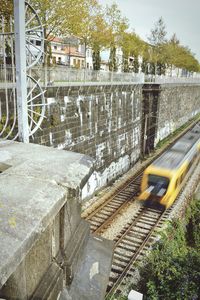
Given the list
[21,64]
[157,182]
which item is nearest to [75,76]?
[157,182]

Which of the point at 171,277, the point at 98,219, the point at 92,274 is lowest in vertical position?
the point at 98,219

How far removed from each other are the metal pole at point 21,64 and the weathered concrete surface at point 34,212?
718mm

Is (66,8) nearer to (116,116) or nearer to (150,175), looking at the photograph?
(116,116)

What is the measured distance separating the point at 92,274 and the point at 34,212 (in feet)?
4.27

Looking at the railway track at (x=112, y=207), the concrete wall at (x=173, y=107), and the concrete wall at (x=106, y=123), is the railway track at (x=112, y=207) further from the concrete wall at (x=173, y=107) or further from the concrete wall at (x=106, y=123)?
the concrete wall at (x=173, y=107)

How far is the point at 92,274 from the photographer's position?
2.94m

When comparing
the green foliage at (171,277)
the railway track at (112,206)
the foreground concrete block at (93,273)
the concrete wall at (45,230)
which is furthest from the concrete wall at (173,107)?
the concrete wall at (45,230)

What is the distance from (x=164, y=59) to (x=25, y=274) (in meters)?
55.6

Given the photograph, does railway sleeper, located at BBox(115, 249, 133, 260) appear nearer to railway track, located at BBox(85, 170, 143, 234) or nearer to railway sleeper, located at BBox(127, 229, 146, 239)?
railway sleeper, located at BBox(127, 229, 146, 239)

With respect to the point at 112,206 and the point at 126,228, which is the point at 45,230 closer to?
the point at 126,228

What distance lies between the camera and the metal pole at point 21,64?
3.45 m

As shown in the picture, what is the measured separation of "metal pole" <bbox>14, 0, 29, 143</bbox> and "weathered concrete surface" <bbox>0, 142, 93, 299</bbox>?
718 mm

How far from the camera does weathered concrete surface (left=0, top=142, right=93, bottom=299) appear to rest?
1827 millimetres

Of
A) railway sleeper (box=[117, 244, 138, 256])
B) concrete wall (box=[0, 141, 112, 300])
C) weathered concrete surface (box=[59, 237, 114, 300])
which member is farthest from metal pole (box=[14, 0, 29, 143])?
railway sleeper (box=[117, 244, 138, 256])
